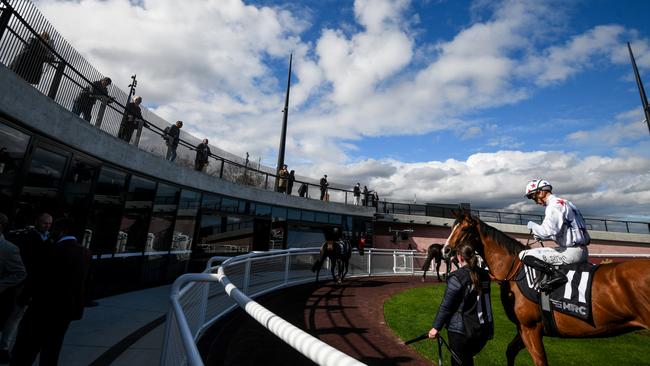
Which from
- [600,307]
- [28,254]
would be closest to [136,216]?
[28,254]

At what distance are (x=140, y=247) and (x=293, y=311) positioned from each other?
201 inches

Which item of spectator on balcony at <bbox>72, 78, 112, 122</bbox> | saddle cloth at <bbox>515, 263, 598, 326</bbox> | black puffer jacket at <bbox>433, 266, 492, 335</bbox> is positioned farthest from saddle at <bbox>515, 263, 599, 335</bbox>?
spectator on balcony at <bbox>72, 78, 112, 122</bbox>

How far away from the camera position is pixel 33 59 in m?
5.34

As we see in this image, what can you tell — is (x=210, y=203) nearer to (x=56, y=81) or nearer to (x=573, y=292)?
(x=56, y=81)

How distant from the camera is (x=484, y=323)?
3010mm

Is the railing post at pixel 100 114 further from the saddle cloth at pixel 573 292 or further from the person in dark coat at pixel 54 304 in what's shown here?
the saddle cloth at pixel 573 292

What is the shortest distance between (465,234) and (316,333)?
3231mm

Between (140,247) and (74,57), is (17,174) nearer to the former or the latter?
(74,57)

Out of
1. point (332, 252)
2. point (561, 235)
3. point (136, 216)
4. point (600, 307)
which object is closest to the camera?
point (600, 307)

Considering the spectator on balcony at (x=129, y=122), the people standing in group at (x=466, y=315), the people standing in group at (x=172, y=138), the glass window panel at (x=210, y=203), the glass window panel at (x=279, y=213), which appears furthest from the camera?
the glass window panel at (x=279, y=213)

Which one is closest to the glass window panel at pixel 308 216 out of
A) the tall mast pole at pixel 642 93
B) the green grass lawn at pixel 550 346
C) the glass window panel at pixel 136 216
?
the glass window panel at pixel 136 216

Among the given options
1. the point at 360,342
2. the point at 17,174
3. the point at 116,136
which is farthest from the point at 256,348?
the point at 116,136

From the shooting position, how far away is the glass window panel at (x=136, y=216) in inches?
312

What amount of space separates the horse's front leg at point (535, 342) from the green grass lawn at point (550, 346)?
1.05 meters
